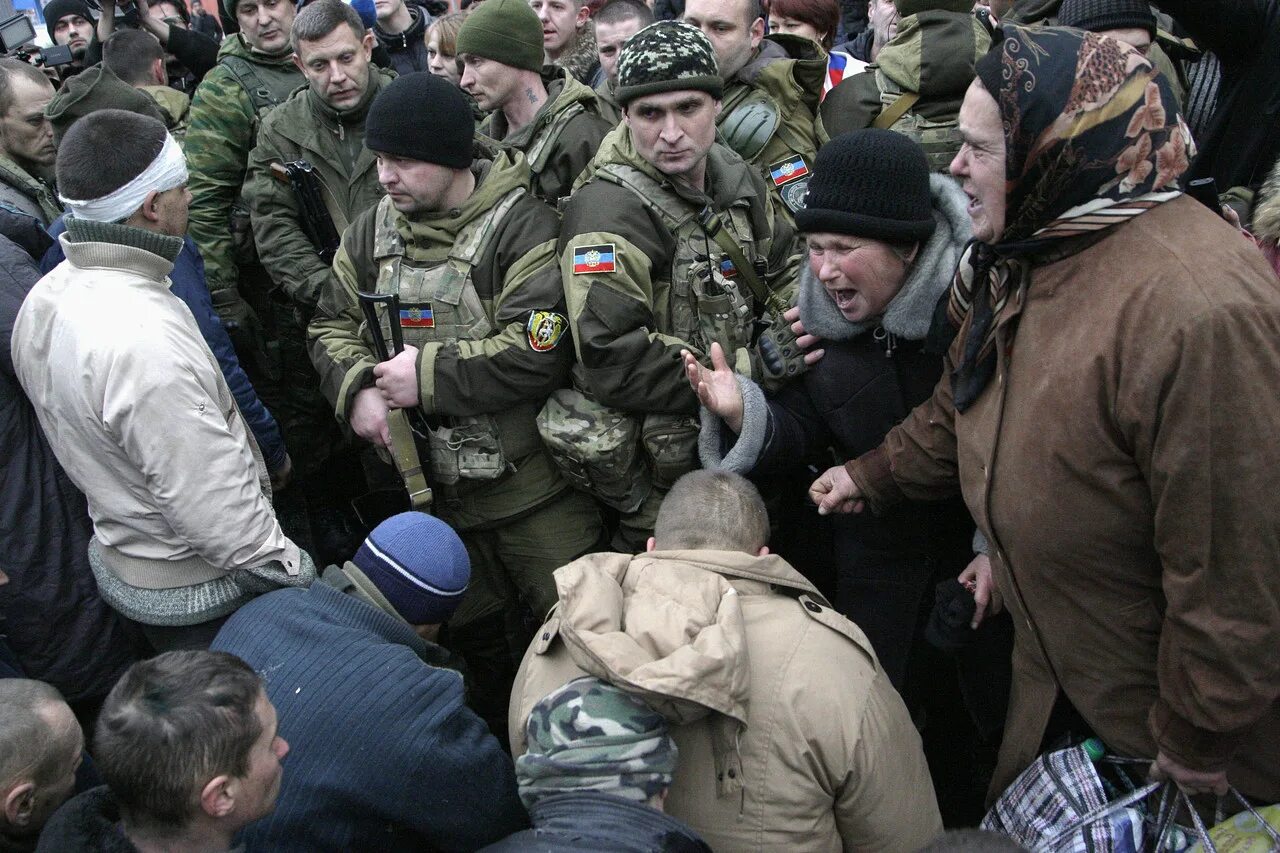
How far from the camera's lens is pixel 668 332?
344cm

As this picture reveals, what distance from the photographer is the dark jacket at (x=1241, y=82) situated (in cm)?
365

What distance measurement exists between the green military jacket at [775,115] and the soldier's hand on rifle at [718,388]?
1012 mm

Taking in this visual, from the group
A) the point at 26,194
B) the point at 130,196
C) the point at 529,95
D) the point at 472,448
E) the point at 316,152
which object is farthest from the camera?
the point at 316,152

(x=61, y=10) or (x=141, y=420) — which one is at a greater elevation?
(x=141, y=420)

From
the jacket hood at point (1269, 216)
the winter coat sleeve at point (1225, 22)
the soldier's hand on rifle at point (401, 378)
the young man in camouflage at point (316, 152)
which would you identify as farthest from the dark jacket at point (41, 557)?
the winter coat sleeve at point (1225, 22)

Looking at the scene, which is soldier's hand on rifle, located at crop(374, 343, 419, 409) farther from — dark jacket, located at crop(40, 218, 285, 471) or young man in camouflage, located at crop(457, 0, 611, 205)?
young man in camouflage, located at crop(457, 0, 611, 205)

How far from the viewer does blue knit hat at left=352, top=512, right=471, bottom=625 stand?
2686 mm

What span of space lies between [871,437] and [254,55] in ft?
13.1

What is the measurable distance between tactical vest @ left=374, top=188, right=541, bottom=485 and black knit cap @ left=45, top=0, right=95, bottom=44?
5.57 metres

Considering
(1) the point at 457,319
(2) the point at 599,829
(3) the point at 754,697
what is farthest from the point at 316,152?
(2) the point at 599,829

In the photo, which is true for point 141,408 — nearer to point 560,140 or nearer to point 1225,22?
point 560,140

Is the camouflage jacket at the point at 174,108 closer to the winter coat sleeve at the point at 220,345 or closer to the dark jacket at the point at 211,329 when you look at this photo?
the dark jacket at the point at 211,329

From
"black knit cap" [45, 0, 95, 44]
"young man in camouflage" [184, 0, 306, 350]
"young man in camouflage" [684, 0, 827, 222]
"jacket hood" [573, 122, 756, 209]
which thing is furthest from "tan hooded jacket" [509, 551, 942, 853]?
"black knit cap" [45, 0, 95, 44]

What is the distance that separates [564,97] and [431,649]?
235 centimetres
